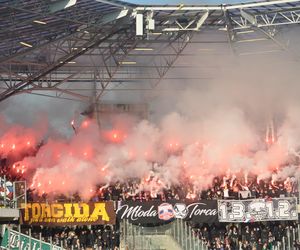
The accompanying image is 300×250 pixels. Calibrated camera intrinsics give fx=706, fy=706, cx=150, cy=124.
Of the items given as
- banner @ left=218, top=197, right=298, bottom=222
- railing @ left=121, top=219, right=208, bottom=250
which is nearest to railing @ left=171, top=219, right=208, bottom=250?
railing @ left=121, top=219, right=208, bottom=250

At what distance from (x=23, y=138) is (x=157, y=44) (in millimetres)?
9913

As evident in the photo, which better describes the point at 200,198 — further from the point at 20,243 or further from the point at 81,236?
the point at 20,243

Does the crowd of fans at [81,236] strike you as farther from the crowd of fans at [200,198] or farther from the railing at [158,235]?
the railing at [158,235]

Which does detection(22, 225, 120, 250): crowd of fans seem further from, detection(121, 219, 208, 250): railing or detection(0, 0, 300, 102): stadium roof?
detection(0, 0, 300, 102): stadium roof

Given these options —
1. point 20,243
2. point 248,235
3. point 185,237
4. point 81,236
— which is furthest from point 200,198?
point 20,243

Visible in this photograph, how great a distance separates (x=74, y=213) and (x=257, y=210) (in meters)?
7.72

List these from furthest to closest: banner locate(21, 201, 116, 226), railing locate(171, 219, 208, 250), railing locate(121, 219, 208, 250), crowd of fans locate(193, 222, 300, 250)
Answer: banner locate(21, 201, 116, 226)
crowd of fans locate(193, 222, 300, 250)
railing locate(121, 219, 208, 250)
railing locate(171, 219, 208, 250)

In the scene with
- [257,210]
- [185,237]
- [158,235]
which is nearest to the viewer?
[185,237]

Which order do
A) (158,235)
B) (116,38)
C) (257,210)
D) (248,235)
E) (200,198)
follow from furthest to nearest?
(116,38) < (200,198) < (257,210) < (248,235) < (158,235)

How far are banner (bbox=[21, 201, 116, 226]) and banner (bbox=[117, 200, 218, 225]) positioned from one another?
1.84 feet

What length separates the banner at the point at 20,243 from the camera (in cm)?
2548

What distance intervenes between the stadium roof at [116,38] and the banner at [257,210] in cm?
680

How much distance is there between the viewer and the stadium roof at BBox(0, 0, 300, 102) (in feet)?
89.4

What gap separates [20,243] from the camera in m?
25.7
